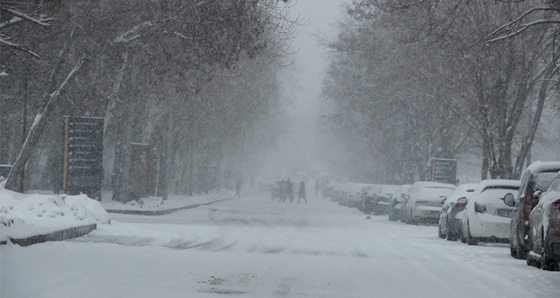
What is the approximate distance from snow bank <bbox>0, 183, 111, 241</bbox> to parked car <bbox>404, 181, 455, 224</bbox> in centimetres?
1427

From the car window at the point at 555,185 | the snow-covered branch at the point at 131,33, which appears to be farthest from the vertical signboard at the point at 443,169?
the car window at the point at 555,185

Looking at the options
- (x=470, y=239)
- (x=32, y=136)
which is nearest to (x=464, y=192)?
(x=470, y=239)

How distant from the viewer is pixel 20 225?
1720 cm

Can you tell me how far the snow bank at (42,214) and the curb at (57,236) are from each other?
0.08 metres

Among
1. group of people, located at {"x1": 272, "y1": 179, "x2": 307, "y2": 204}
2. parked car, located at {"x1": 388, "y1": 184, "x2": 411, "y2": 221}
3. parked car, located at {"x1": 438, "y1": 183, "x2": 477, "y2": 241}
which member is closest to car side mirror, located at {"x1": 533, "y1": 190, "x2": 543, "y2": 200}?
parked car, located at {"x1": 438, "y1": 183, "x2": 477, "y2": 241}

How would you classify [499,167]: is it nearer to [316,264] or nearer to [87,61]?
[87,61]

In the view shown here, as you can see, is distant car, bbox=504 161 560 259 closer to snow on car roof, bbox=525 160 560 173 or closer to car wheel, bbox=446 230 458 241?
snow on car roof, bbox=525 160 560 173

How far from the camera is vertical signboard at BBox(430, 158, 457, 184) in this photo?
44531 mm

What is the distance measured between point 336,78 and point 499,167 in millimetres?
21106

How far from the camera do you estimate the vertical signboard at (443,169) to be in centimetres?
4453

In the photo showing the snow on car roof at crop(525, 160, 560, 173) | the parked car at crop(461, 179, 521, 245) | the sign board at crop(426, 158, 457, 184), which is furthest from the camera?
the sign board at crop(426, 158, 457, 184)

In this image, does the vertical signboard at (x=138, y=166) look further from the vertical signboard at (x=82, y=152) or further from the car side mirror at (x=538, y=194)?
the car side mirror at (x=538, y=194)

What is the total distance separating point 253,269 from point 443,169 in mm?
31569

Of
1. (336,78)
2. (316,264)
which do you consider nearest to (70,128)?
(316,264)
